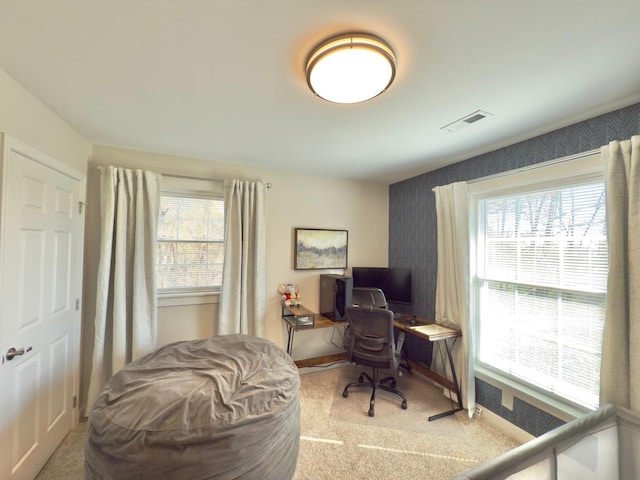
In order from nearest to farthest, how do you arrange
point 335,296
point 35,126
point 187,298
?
1. point 35,126
2. point 187,298
3. point 335,296

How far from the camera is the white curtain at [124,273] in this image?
2.27 metres

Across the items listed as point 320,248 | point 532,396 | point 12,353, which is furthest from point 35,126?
point 532,396

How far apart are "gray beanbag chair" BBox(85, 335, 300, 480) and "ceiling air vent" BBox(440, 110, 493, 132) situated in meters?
2.19

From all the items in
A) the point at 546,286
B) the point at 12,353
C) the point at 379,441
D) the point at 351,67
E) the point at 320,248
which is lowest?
the point at 379,441

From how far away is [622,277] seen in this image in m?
1.53

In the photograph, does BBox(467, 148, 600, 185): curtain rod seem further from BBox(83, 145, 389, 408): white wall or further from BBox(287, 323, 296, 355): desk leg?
BBox(287, 323, 296, 355): desk leg

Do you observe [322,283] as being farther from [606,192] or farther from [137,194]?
[606,192]

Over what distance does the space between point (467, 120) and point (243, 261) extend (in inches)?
93.5

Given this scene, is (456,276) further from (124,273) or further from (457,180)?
(124,273)

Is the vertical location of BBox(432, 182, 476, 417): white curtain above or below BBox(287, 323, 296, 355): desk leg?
above

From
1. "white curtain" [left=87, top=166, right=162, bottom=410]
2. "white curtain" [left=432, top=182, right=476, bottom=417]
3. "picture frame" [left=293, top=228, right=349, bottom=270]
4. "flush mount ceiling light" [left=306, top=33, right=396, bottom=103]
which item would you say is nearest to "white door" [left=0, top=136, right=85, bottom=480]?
"white curtain" [left=87, top=166, right=162, bottom=410]

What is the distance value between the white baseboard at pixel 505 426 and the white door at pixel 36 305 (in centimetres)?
339

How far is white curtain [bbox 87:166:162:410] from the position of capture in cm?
227

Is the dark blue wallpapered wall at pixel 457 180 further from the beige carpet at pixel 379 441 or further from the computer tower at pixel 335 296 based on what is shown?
the computer tower at pixel 335 296
